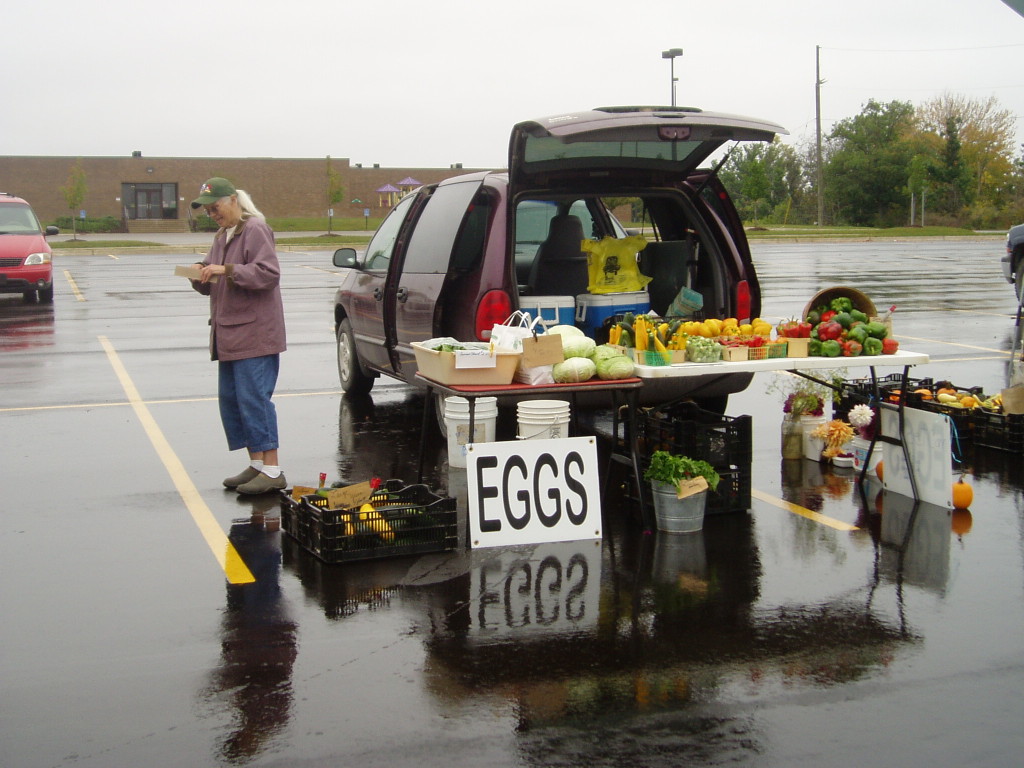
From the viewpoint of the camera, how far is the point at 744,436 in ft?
22.1

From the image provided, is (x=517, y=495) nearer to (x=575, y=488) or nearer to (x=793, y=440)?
(x=575, y=488)

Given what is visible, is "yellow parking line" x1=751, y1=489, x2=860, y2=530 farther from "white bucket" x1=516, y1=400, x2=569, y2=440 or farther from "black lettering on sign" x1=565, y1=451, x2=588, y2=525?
"black lettering on sign" x1=565, y1=451, x2=588, y2=525

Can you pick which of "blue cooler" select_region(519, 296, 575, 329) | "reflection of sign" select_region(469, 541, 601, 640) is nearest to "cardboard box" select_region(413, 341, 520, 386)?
"reflection of sign" select_region(469, 541, 601, 640)

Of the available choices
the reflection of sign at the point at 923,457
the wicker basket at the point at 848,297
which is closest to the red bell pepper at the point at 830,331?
the wicker basket at the point at 848,297

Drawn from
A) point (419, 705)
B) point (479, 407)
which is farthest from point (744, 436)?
point (419, 705)

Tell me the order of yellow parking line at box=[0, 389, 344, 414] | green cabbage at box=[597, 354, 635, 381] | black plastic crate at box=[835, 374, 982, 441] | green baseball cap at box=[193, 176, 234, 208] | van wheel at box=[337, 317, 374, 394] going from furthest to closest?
van wheel at box=[337, 317, 374, 394]
yellow parking line at box=[0, 389, 344, 414]
black plastic crate at box=[835, 374, 982, 441]
green baseball cap at box=[193, 176, 234, 208]
green cabbage at box=[597, 354, 635, 381]

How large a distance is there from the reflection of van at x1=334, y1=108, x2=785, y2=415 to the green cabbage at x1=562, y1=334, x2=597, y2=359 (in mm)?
904

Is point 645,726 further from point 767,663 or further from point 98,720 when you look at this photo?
point 98,720

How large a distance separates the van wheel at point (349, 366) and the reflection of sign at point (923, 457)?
496 cm

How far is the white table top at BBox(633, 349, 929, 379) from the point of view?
6.37 m

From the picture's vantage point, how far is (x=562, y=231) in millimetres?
8352

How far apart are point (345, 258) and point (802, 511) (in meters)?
4.51

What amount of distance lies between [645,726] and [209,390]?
802cm

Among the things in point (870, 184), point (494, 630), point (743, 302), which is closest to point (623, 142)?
point (743, 302)
